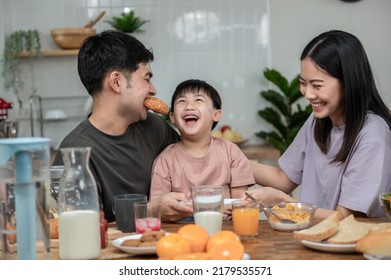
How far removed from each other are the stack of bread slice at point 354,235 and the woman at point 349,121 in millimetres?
276

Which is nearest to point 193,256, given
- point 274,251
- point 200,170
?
point 274,251

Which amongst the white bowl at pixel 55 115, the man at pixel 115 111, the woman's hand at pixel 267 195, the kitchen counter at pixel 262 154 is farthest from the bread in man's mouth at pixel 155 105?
the white bowl at pixel 55 115

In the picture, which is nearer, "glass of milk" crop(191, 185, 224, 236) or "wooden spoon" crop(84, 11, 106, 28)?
"glass of milk" crop(191, 185, 224, 236)

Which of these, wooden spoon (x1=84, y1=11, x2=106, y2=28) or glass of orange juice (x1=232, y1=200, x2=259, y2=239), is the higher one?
wooden spoon (x1=84, y1=11, x2=106, y2=28)

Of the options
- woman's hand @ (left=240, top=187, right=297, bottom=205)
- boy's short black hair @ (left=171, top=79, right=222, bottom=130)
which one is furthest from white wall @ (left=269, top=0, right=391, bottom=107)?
woman's hand @ (left=240, top=187, right=297, bottom=205)

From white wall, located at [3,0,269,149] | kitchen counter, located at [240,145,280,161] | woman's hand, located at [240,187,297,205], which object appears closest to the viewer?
woman's hand, located at [240,187,297,205]

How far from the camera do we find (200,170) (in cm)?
171

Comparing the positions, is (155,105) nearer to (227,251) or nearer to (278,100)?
(227,251)

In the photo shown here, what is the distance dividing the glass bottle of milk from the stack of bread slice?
0.35 metres

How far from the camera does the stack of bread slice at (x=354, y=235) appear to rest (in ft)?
3.74

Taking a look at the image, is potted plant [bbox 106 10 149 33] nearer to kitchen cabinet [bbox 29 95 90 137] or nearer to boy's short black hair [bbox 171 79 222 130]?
kitchen cabinet [bbox 29 95 90 137]

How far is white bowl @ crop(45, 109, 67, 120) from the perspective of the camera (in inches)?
141

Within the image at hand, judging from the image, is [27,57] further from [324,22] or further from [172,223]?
[172,223]

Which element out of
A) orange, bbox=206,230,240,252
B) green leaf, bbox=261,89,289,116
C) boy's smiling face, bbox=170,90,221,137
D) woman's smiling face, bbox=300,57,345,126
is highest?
woman's smiling face, bbox=300,57,345,126
